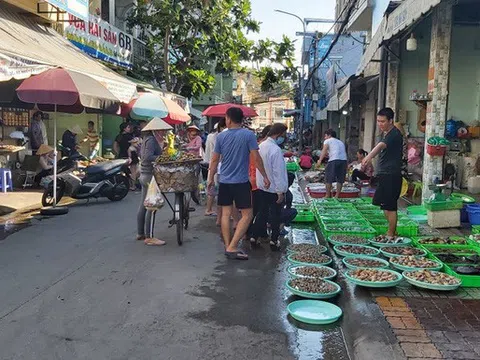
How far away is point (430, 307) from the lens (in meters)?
4.48

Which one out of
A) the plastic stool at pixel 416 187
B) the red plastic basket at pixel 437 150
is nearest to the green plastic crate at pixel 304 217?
the red plastic basket at pixel 437 150

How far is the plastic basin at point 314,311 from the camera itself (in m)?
4.32

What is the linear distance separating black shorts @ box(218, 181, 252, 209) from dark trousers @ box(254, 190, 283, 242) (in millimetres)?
555

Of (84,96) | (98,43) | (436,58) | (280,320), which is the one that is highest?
(98,43)

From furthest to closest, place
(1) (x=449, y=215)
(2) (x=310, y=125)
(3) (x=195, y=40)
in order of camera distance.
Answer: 1. (2) (x=310, y=125)
2. (3) (x=195, y=40)
3. (1) (x=449, y=215)

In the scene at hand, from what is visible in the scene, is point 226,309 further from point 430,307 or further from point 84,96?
point 84,96

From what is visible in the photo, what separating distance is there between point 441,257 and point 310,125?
4027cm

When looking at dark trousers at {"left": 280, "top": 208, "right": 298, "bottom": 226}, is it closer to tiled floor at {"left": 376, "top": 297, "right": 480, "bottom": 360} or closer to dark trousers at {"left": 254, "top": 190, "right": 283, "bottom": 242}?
dark trousers at {"left": 254, "top": 190, "right": 283, "bottom": 242}

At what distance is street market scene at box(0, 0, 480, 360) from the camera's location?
4.09 meters

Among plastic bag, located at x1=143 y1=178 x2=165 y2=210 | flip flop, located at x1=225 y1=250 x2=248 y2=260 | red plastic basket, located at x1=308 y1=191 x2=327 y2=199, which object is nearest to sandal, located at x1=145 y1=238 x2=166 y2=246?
plastic bag, located at x1=143 y1=178 x2=165 y2=210

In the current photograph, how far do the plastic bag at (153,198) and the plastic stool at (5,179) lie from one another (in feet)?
20.4

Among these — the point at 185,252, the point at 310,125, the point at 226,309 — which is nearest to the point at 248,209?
the point at 185,252

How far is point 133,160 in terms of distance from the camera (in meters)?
13.4

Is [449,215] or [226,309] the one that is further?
[449,215]
